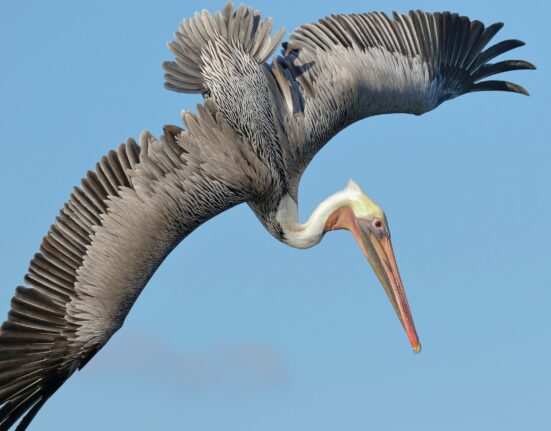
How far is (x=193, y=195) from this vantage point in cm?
A: 1501

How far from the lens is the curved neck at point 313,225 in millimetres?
16234

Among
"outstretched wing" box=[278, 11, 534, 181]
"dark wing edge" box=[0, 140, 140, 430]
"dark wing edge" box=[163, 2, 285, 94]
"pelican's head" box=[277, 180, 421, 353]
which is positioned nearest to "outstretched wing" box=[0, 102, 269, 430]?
"dark wing edge" box=[0, 140, 140, 430]

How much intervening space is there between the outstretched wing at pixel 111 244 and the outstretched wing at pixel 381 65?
131 cm

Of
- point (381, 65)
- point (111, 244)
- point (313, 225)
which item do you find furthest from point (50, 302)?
point (381, 65)

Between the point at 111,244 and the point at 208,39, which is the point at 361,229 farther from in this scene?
the point at 111,244

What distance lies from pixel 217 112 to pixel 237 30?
4.10 ft

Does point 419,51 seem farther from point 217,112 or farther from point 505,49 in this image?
point 217,112

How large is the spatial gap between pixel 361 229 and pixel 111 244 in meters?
3.04

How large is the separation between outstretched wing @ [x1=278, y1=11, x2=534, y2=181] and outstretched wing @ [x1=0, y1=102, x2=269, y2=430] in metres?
1.31

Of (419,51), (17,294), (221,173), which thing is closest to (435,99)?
(419,51)

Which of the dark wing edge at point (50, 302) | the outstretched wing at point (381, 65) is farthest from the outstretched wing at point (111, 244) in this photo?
the outstretched wing at point (381, 65)

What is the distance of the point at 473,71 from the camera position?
62.2 feet

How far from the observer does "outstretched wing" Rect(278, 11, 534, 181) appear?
16328mm

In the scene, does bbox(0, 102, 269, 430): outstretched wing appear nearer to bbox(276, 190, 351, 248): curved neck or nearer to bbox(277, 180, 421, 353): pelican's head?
bbox(276, 190, 351, 248): curved neck
